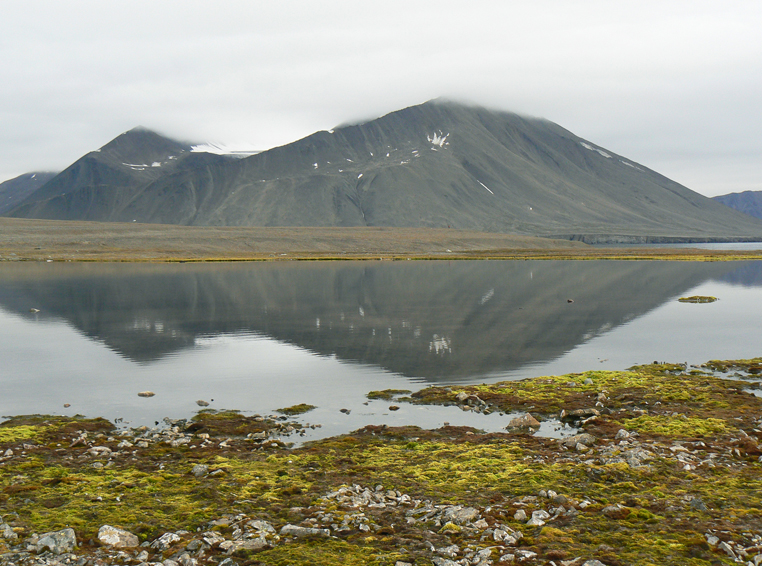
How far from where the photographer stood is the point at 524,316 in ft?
152

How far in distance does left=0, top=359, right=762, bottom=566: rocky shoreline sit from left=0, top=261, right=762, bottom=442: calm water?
314 centimetres

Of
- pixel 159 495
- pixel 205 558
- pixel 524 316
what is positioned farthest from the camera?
pixel 524 316

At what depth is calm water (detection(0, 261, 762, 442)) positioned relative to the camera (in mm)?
23641

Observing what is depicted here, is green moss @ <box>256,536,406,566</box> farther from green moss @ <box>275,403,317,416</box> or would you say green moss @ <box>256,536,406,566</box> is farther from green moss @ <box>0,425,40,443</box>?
green moss @ <box>0,425,40,443</box>

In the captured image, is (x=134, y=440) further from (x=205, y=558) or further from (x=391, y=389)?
(x=391, y=389)

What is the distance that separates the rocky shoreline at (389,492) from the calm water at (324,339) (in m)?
3.14

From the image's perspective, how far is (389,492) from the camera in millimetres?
13344

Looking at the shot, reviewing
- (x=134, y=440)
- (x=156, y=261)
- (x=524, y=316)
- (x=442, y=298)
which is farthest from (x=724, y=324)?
(x=156, y=261)

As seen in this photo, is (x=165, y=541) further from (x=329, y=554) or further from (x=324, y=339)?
(x=324, y=339)

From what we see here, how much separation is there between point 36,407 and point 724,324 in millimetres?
42117

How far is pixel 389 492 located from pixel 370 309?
37.1 m

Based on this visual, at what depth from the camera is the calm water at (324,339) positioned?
23.6 metres

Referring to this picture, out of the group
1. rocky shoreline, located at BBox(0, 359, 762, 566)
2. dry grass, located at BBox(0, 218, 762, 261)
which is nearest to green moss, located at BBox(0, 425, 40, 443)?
rocky shoreline, located at BBox(0, 359, 762, 566)

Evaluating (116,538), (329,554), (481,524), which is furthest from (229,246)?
(329,554)
